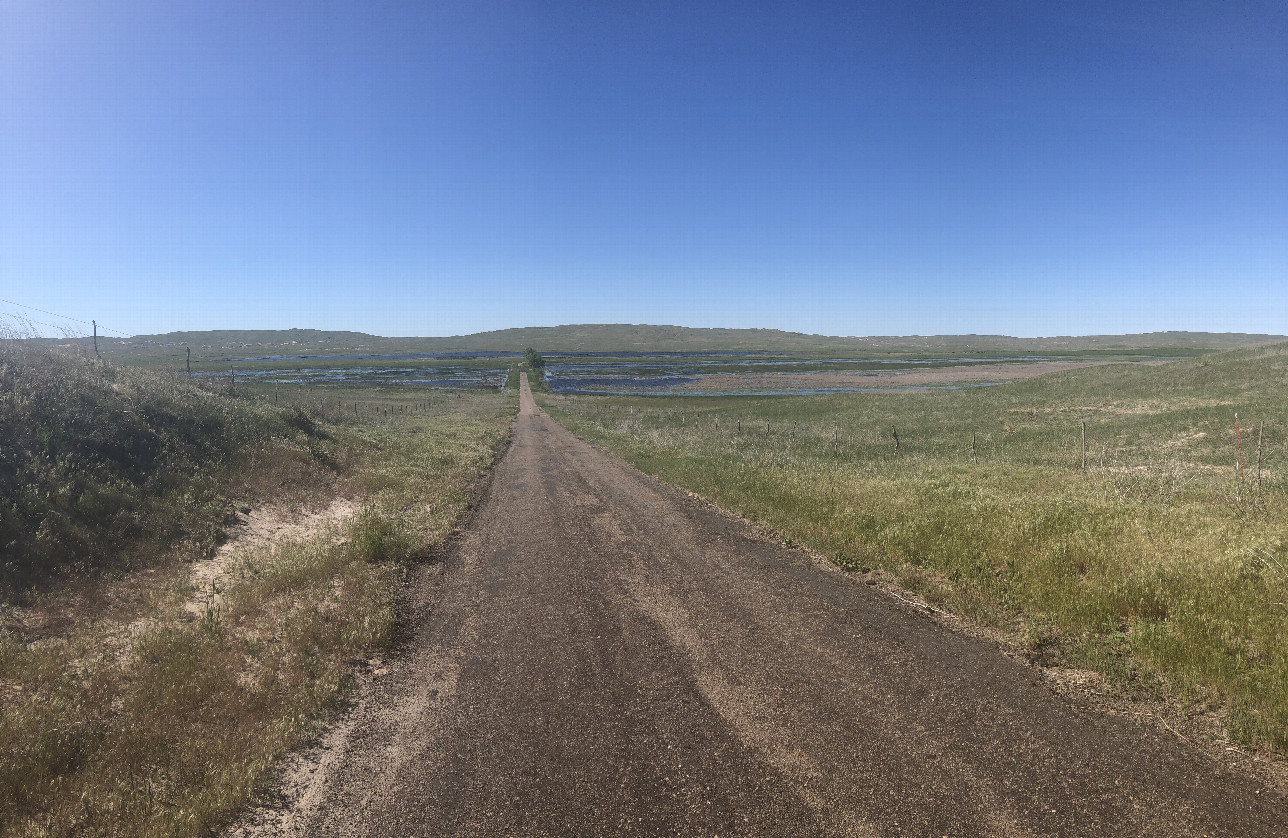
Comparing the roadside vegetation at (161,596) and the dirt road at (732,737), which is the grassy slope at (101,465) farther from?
the dirt road at (732,737)

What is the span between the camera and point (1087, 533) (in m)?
9.93

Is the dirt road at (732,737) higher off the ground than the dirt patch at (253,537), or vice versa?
the dirt road at (732,737)

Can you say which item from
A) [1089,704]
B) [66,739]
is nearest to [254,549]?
[66,739]

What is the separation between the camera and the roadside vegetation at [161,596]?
5137mm

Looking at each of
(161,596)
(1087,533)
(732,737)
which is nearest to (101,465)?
(161,596)

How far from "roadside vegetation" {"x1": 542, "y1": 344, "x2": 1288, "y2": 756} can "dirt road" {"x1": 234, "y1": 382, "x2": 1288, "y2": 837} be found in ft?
3.21

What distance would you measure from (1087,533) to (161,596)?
15.0 m

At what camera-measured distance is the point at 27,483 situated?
10172mm

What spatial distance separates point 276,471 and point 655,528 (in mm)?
11319

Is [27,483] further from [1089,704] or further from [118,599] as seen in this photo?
[1089,704]

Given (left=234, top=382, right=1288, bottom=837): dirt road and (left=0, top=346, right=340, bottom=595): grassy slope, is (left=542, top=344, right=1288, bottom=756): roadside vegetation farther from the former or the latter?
(left=0, top=346, right=340, bottom=595): grassy slope

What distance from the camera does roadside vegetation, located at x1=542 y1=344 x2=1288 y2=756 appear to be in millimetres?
6164

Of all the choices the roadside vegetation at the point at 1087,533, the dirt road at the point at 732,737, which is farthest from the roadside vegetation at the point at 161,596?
the roadside vegetation at the point at 1087,533

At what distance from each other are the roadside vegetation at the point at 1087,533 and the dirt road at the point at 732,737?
0.98 m
